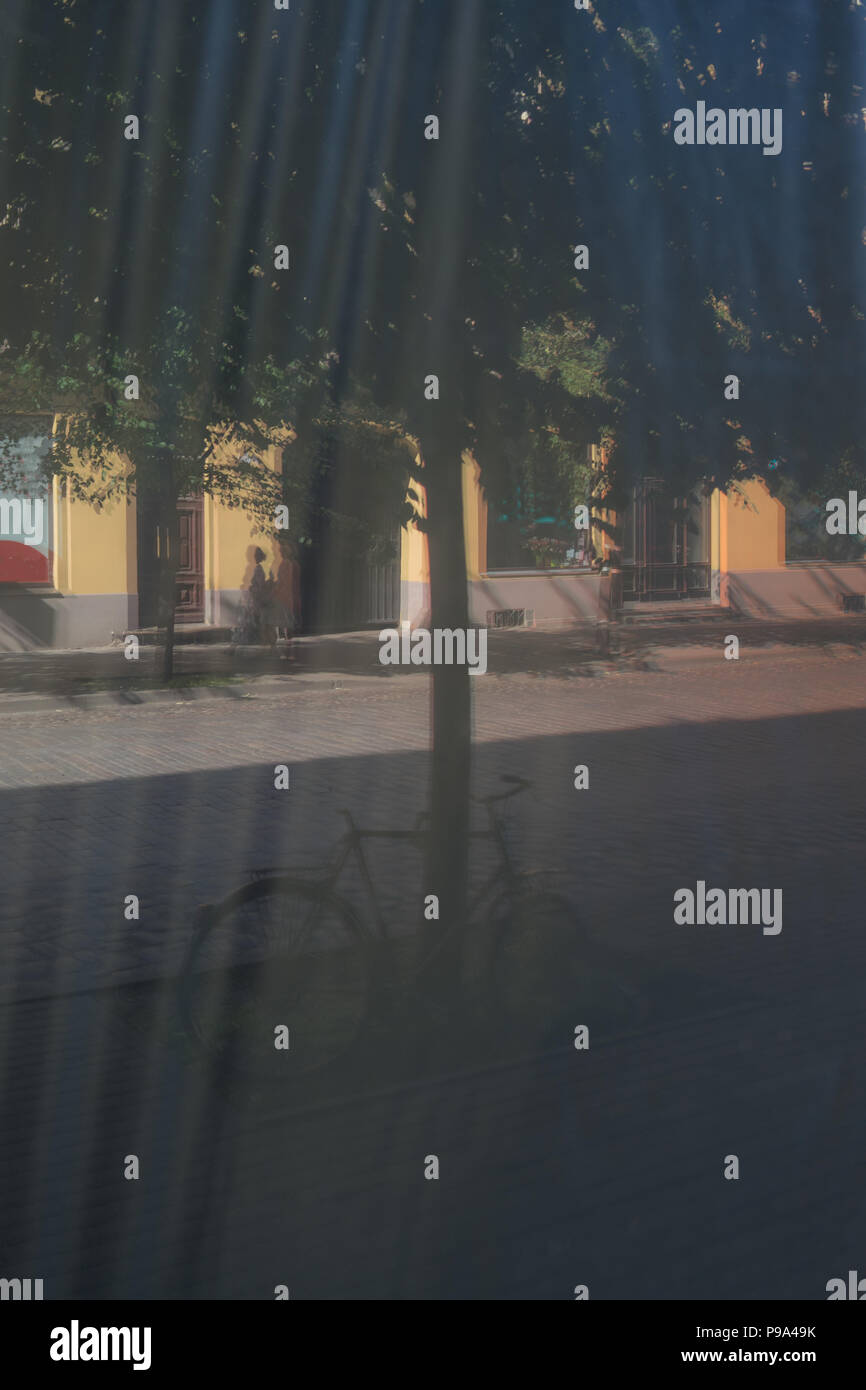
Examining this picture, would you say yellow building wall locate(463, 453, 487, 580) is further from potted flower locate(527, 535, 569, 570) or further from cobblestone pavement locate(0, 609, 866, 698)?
cobblestone pavement locate(0, 609, 866, 698)

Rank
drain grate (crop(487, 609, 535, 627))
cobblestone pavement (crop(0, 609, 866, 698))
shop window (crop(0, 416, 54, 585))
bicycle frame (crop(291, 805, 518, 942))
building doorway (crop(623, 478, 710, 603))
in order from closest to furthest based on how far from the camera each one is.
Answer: bicycle frame (crop(291, 805, 518, 942)) < cobblestone pavement (crop(0, 609, 866, 698)) < shop window (crop(0, 416, 54, 585)) < drain grate (crop(487, 609, 535, 627)) < building doorway (crop(623, 478, 710, 603))

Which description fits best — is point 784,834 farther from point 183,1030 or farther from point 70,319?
point 70,319

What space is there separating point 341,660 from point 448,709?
15272mm

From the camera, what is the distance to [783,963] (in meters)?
7.24

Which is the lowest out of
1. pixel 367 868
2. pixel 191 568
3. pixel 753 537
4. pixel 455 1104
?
pixel 455 1104

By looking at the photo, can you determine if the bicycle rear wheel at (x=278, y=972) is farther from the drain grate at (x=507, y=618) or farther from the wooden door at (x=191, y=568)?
the drain grate at (x=507, y=618)

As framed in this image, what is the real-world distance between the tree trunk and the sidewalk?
10.9 metres

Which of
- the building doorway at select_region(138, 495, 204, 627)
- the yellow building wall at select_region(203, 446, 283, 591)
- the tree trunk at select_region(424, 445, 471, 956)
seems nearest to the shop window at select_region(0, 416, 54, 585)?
the building doorway at select_region(138, 495, 204, 627)

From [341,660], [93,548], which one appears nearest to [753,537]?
[341,660]

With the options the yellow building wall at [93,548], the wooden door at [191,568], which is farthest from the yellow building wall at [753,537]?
the yellow building wall at [93,548]

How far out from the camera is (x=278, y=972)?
6.21 metres

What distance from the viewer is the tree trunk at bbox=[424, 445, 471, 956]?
686 cm

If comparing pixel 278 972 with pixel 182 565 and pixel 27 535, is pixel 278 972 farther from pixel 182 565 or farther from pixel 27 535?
pixel 182 565

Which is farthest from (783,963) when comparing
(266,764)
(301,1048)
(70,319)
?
(266,764)
